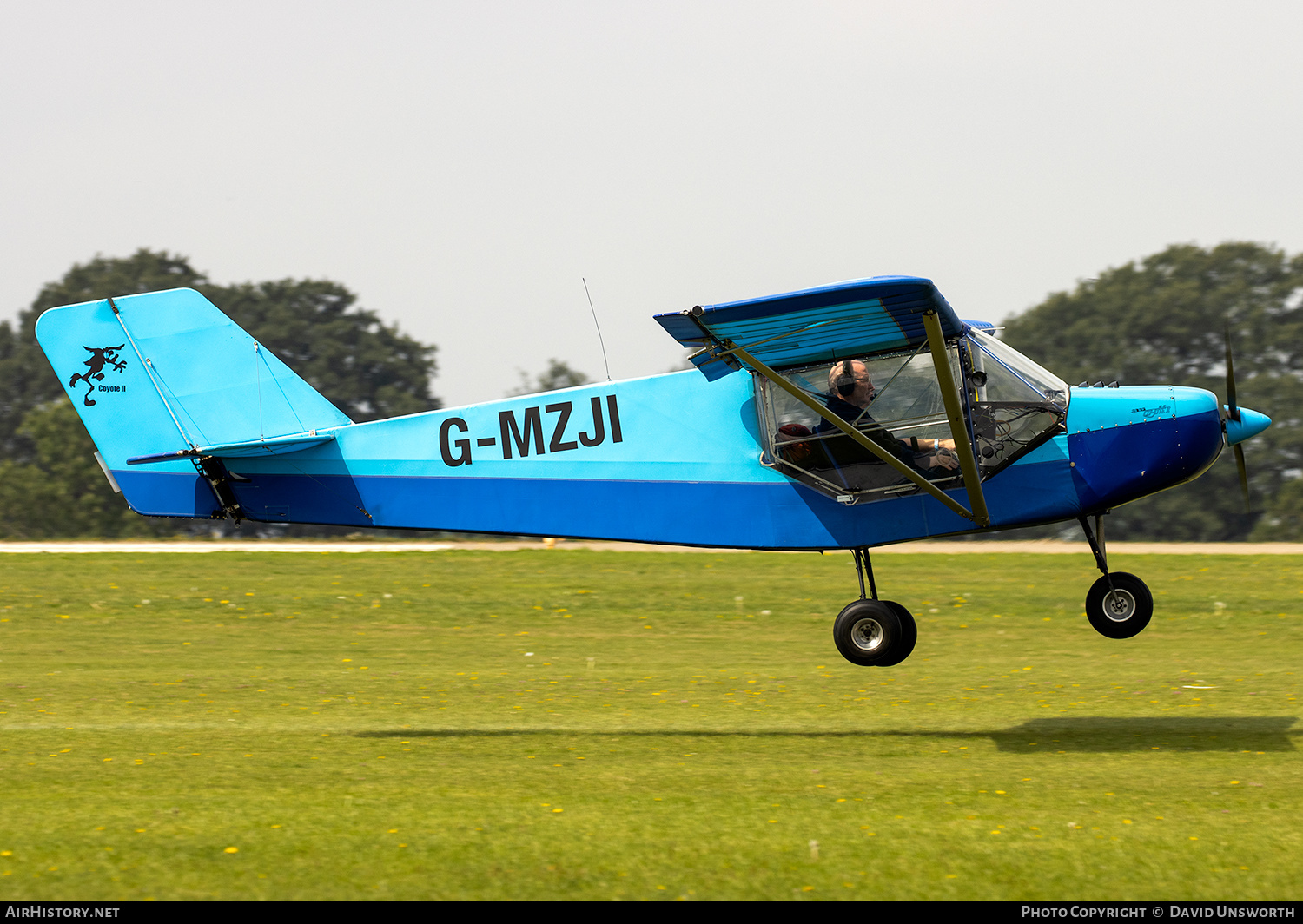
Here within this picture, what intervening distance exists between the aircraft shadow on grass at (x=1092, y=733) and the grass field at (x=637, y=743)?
51mm

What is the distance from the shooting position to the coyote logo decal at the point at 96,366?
40.3 feet

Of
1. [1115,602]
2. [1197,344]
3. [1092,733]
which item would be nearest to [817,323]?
[1115,602]

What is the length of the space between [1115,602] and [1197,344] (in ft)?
189

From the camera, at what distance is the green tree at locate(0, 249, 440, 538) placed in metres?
59.0

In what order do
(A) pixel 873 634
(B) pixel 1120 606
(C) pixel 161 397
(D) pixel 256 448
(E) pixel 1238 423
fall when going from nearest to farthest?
1. (E) pixel 1238 423
2. (A) pixel 873 634
3. (B) pixel 1120 606
4. (D) pixel 256 448
5. (C) pixel 161 397

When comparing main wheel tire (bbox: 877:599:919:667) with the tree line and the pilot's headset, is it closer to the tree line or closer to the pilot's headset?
the pilot's headset

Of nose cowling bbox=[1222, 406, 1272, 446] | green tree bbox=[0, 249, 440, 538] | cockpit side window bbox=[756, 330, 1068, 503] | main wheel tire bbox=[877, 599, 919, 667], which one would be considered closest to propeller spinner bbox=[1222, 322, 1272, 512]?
nose cowling bbox=[1222, 406, 1272, 446]

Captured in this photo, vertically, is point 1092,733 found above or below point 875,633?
below

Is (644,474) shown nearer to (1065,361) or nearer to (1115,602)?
(1115,602)

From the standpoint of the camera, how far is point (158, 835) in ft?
26.2

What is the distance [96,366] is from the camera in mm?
12328
